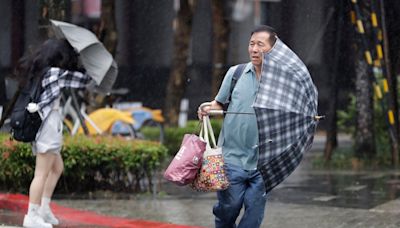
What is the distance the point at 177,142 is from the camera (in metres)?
15.4

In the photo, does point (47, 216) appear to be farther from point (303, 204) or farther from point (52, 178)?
point (303, 204)

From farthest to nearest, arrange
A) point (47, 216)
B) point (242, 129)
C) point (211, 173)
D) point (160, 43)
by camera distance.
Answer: point (160, 43), point (47, 216), point (242, 129), point (211, 173)

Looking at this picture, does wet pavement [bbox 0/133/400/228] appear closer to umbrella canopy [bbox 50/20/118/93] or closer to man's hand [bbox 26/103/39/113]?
umbrella canopy [bbox 50/20/118/93]

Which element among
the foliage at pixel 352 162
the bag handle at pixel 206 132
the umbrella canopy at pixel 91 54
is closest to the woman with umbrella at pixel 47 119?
the umbrella canopy at pixel 91 54

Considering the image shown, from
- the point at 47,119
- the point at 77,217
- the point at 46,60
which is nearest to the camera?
the point at 47,119

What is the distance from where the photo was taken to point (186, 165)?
5.98 meters

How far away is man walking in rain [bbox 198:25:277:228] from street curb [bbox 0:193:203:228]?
6.75 ft

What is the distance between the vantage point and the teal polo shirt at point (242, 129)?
6070 millimetres

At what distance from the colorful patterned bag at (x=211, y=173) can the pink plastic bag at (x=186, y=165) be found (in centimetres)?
4

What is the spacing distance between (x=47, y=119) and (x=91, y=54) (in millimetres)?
1457

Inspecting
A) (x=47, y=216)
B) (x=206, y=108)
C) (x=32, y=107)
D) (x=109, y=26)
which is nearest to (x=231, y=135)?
(x=206, y=108)

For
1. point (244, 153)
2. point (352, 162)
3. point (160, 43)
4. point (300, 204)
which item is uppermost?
point (244, 153)

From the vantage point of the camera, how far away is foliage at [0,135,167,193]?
982cm

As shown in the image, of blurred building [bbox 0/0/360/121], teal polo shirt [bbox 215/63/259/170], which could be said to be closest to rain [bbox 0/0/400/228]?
teal polo shirt [bbox 215/63/259/170]
